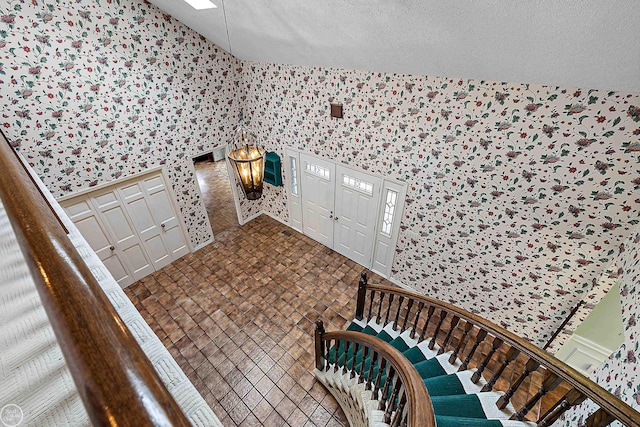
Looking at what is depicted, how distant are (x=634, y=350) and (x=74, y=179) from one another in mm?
5646

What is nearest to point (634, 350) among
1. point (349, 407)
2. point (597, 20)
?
point (597, 20)

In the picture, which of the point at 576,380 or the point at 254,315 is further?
the point at 254,315

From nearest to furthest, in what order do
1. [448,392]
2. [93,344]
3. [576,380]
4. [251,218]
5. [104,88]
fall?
[93,344] → [576,380] → [448,392] → [104,88] → [251,218]

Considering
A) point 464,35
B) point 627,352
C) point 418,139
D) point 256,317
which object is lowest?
point 256,317

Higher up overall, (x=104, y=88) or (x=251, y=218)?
(x=104, y=88)

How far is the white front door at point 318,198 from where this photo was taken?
4535 millimetres

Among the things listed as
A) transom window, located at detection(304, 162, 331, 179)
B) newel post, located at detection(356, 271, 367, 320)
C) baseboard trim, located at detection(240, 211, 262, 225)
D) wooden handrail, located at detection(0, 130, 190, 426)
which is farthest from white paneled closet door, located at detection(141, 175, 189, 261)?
wooden handrail, located at detection(0, 130, 190, 426)

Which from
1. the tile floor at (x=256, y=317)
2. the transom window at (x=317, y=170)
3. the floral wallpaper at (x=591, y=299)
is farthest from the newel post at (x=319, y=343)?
the floral wallpaper at (x=591, y=299)

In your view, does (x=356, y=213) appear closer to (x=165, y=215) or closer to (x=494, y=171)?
(x=494, y=171)

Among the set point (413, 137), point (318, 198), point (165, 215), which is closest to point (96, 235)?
point (165, 215)

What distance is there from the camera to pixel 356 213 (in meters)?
4.41

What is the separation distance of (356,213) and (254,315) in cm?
215

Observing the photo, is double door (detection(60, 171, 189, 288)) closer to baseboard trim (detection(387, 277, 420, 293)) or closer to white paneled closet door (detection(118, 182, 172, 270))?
white paneled closet door (detection(118, 182, 172, 270))

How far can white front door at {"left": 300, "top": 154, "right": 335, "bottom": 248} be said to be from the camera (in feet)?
14.9
